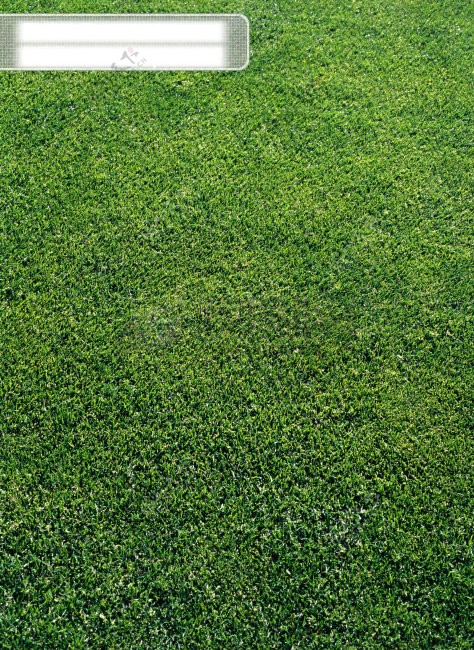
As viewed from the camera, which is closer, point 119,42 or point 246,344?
point 246,344

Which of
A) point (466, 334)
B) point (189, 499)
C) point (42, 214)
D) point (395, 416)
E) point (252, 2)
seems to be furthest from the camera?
point (252, 2)

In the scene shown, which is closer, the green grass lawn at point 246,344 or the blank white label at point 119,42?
the green grass lawn at point 246,344

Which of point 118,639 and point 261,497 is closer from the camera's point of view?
point 118,639

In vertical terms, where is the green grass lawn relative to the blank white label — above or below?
below

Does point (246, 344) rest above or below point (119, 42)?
below

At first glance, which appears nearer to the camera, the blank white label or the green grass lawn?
the green grass lawn

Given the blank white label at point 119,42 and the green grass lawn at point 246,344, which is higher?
the blank white label at point 119,42

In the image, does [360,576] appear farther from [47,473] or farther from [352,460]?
[47,473]

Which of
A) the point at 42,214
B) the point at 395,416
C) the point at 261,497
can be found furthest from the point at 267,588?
the point at 42,214
